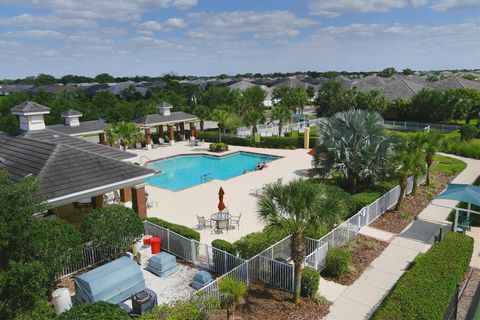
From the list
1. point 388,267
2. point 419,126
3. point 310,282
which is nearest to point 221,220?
point 310,282

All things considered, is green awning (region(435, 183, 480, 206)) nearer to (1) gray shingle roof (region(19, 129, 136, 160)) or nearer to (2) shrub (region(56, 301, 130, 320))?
(2) shrub (region(56, 301, 130, 320))

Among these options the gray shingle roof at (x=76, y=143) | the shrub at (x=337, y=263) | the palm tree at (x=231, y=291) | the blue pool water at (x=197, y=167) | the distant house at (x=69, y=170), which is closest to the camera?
the palm tree at (x=231, y=291)

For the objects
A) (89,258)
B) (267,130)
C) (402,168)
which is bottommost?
(89,258)

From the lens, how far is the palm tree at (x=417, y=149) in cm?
1807

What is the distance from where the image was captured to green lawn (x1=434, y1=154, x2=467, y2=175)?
1012 inches

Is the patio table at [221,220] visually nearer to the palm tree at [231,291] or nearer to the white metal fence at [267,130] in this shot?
the palm tree at [231,291]

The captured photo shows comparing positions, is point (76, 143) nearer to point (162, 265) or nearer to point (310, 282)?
point (162, 265)

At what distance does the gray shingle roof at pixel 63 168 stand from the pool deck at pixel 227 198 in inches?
181

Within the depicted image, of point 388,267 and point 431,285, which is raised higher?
point 431,285

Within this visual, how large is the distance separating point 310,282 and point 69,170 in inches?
402

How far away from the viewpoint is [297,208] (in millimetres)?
9422

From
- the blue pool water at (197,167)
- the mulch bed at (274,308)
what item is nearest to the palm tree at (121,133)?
the blue pool water at (197,167)

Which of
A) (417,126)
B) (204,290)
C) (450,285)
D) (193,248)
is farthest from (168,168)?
(417,126)

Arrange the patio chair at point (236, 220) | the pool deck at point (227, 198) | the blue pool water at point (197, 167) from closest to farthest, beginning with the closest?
the patio chair at point (236, 220)
the pool deck at point (227, 198)
the blue pool water at point (197, 167)
